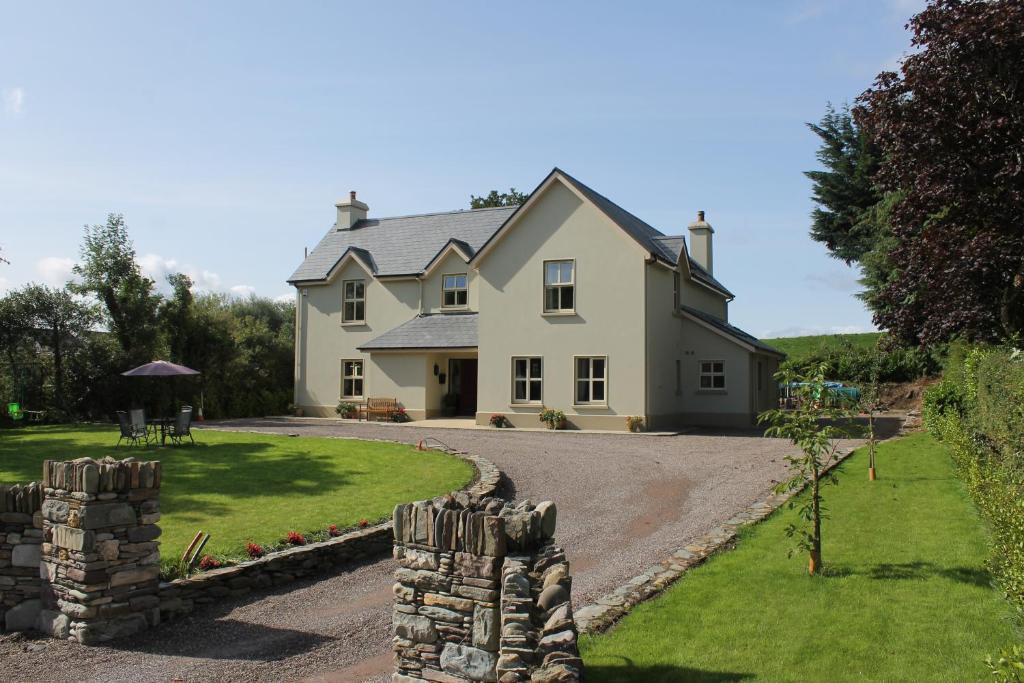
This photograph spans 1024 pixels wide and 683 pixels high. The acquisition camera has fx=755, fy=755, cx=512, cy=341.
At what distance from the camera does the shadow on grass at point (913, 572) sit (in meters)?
8.10

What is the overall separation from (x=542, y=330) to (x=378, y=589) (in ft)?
63.0

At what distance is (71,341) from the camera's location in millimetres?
30750

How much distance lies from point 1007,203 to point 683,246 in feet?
40.7

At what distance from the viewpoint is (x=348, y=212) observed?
38875 mm

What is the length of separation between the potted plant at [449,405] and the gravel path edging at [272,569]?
2110 centimetres

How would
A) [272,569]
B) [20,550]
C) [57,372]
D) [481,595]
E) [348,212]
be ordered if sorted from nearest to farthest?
[481,595], [20,550], [272,569], [57,372], [348,212]

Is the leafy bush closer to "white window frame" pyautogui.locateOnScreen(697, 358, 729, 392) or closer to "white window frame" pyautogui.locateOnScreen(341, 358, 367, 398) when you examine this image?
"white window frame" pyautogui.locateOnScreen(697, 358, 729, 392)

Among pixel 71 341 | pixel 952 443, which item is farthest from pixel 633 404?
pixel 71 341

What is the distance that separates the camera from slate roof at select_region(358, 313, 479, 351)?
30.7 meters

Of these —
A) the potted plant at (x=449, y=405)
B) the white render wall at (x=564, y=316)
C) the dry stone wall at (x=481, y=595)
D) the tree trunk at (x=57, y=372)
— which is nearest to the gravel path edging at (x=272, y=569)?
the dry stone wall at (x=481, y=595)

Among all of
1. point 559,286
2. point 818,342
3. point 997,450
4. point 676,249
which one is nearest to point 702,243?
point 676,249

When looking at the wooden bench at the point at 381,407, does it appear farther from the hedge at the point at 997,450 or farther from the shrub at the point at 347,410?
the hedge at the point at 997,450

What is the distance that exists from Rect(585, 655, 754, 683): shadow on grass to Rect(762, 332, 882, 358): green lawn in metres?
46.1

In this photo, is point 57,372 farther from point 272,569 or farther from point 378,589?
point 378,589
